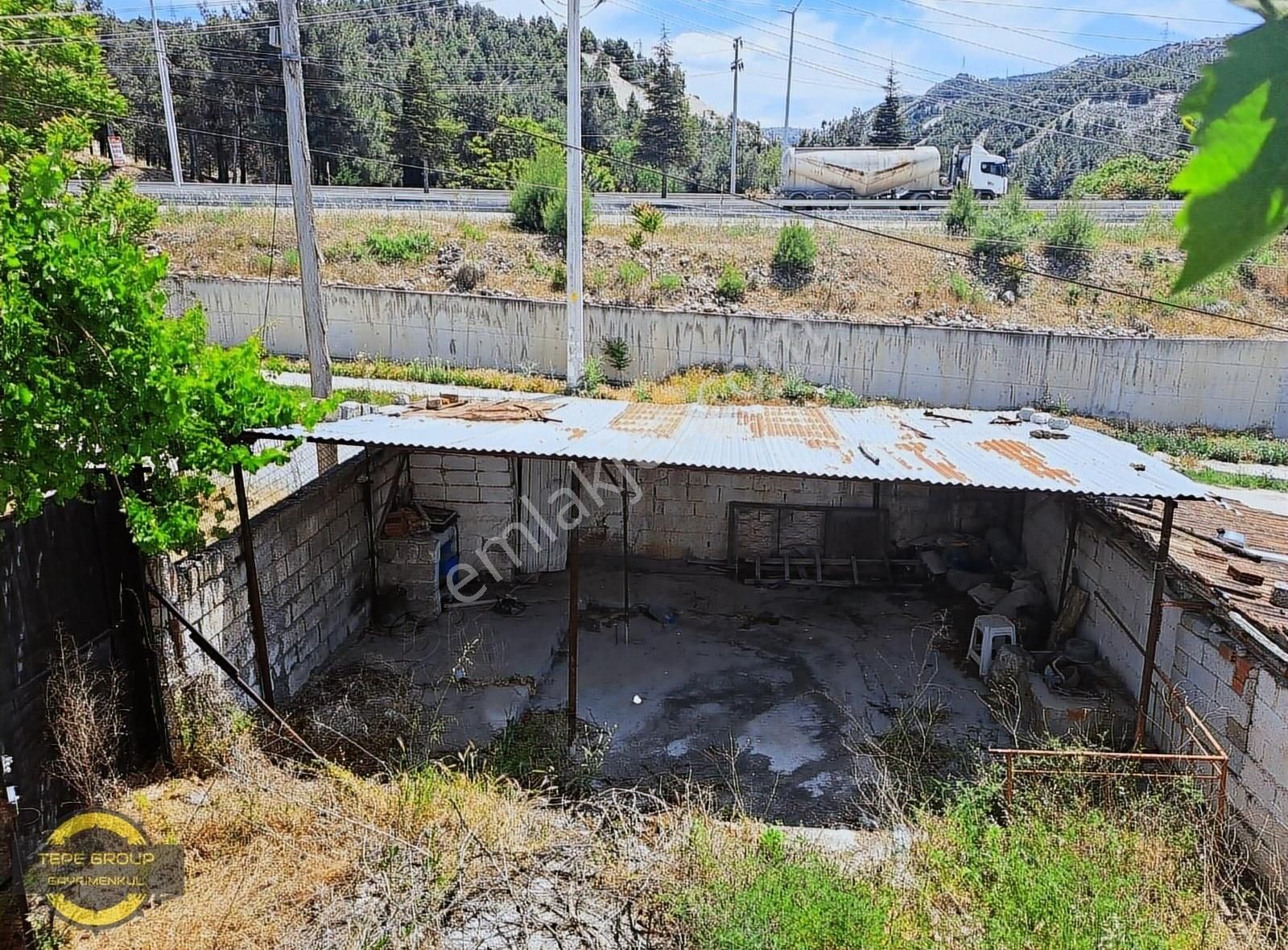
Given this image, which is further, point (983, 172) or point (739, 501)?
point (983, 172)

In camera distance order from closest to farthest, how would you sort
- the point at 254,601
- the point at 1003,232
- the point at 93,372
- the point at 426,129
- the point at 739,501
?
1. the point at 93,372
2. the point at 254,601
3. the point at 739,501
4. the point at 1003,232
5. the point at 426,129

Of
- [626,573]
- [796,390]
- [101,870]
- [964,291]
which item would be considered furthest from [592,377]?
[101,870]

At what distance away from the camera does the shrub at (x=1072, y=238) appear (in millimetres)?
21516

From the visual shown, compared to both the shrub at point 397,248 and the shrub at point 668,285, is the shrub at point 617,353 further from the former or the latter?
the shrub at point 397,248

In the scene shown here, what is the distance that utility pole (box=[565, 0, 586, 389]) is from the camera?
13266 mm

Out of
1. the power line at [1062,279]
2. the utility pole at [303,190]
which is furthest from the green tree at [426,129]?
the utility pole at [303,190]

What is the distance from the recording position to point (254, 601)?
6328 millimetres

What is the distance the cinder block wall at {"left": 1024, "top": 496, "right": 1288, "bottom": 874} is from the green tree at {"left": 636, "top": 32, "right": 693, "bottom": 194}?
40.6 metres

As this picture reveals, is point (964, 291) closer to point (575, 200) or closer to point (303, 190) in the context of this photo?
point (575, 200)

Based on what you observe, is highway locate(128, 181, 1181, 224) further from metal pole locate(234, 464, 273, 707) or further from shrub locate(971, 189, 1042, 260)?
metal pole locate(234, 464, 273, 707)

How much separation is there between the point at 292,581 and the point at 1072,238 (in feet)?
70.5

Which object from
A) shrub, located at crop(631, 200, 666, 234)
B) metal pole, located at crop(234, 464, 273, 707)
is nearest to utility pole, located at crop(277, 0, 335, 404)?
metal pole, located at crop(234, 464, 273, 707)

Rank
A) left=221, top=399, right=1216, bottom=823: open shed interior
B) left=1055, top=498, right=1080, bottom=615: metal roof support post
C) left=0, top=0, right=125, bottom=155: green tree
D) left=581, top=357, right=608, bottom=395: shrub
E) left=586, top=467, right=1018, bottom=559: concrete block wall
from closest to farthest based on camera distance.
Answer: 1. left=221, top=399, right=1216, bottom=823: open shed interior
2. left=1055, top=498, right=1080, bottom=615: metal roof support post
3. left=586, top=467, right=1018, bottom=559: concrete block wall
4. left=0, top=0, right=125, bottom=155: green tree
5. left=581, top=357, right=608, bottom=395: shrub

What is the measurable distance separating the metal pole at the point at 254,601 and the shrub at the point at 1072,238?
21773 mm
